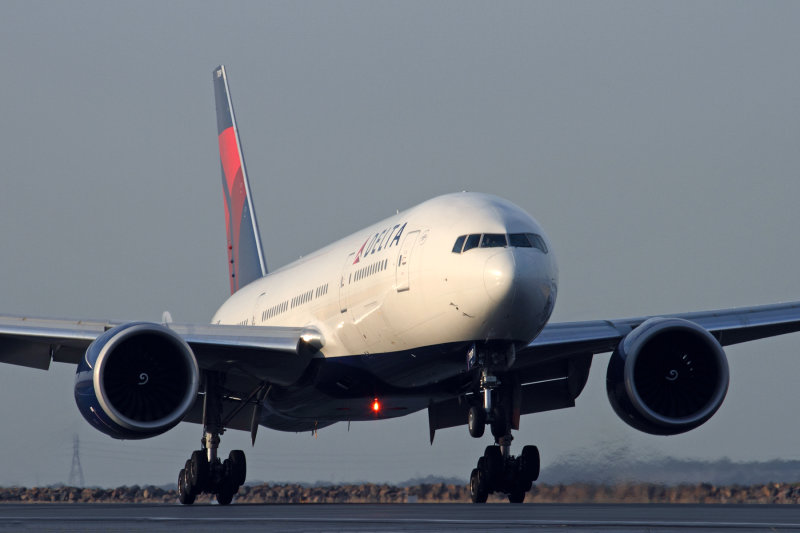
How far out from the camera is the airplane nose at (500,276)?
56.4 ft

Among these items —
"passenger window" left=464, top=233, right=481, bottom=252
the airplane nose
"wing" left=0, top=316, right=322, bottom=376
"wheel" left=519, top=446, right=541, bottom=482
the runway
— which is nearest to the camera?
the runway

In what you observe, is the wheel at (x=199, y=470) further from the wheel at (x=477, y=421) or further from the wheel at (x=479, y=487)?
the wheel at (x=477, y=421)

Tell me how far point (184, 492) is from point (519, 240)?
898 centimetres

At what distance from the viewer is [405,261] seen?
62.4 feet

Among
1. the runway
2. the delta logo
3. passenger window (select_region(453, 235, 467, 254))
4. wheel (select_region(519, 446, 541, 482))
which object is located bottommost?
the runway

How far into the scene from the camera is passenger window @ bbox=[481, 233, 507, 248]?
1780 cm

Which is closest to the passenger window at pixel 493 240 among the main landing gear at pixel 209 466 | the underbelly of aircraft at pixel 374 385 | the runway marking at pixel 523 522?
the underbelly of aircraft at pixel 374 385

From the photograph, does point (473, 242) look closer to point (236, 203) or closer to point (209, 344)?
point (209, 344)

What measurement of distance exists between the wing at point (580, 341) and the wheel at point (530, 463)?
53 centimetres

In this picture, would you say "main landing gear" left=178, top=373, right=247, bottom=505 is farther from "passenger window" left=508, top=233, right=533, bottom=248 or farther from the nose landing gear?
"passenger window" left=508, top=233, right=533, bottom=248

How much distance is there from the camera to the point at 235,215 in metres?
37.2

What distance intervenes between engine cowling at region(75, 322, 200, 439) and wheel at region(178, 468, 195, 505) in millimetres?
4125

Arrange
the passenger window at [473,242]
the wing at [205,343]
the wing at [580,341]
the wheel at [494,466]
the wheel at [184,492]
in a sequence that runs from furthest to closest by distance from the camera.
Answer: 1. the wheel at [184,492]
2. the wheel at [494,466]
3. the wing at [580,341]
4. the wing at [205,343]
5. the passenger window at [473,242]

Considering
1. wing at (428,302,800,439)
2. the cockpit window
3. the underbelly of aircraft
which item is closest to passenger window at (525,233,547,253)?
the cockpit window
